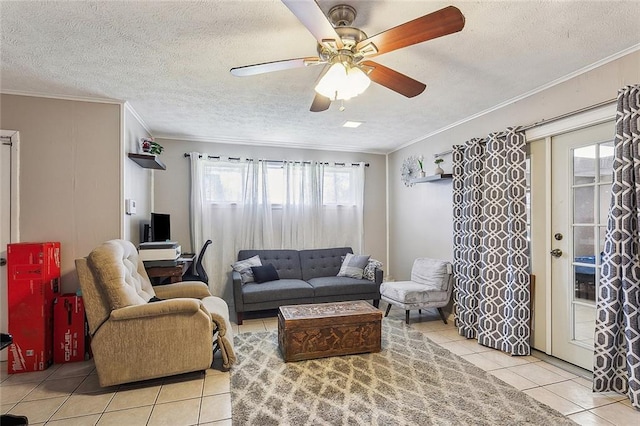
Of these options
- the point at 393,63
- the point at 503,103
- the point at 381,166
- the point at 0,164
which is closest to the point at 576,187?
the point at 503,103

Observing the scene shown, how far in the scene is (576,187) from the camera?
271 centimetres

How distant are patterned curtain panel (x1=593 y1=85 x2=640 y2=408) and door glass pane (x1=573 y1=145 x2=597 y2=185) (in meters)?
0.36

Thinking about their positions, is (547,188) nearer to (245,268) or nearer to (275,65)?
(275,65)

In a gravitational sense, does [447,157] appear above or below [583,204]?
above

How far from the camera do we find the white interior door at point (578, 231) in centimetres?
254

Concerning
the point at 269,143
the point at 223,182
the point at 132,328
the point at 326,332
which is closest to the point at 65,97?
the point at 223,182

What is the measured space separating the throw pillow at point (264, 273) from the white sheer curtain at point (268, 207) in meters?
0.52

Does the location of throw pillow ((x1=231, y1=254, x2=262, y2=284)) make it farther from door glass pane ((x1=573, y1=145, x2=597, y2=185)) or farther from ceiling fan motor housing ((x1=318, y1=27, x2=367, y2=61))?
door glass pane ((x1=573, y1=145, x2=597, y2=185))

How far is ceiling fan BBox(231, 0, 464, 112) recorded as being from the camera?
1441 mm

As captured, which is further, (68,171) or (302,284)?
(302,284)

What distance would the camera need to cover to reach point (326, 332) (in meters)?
2.93

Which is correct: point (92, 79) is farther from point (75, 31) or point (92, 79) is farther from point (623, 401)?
point (623, 401)

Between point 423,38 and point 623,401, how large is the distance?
275 cm

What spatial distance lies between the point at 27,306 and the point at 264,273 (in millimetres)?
2330
